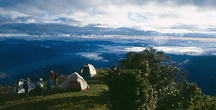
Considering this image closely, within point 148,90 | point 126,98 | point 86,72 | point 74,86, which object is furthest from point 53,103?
point 86,72

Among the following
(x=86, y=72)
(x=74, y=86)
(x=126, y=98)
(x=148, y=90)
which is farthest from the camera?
(x=86, y=72)

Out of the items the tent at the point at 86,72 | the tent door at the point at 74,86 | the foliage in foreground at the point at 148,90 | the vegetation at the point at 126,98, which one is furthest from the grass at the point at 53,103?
the tent at the point at 86,72

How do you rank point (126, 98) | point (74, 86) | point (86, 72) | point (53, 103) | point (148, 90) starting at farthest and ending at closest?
point (86, 72) < point (74, 86) < point (53, 103) < point (148, 90) < point (126, 98)

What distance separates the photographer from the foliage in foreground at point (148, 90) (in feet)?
44.2

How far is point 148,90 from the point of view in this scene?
14406mm

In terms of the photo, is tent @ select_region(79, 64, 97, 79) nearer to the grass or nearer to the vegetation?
the vegetation

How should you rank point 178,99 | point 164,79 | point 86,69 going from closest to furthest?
point 178,99 → point 164,79 → point 86,69

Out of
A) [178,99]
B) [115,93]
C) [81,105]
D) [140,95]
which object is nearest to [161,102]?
[178,99]

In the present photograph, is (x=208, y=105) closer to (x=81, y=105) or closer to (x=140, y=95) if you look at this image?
(x=140, y=95)

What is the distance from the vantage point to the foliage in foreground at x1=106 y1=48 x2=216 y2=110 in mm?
Answer: 13484

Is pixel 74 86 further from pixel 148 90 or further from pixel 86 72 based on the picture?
pixel 148 90

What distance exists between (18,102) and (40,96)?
2.82m

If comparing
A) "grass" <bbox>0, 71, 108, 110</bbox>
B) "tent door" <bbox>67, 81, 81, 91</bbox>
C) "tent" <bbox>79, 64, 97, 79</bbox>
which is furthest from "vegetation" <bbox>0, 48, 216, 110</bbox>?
"tent" <bbox>79, 64, 97, 79</bbox>

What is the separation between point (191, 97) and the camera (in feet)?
65.2
